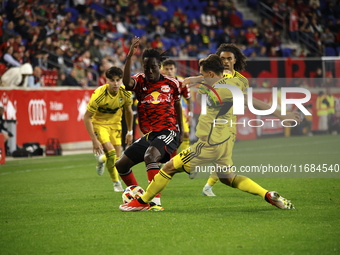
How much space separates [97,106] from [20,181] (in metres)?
2.90

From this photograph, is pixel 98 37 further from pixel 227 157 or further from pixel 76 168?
pixel 227 157

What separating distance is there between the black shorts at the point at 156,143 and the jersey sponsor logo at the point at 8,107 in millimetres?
9594

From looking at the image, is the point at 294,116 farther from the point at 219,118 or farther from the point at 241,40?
the point at 241,40

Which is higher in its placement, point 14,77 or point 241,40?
point 241,40

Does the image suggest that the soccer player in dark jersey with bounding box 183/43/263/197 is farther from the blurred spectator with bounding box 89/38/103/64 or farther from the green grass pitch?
the blurred spectator with bounding box 89/38/103/64

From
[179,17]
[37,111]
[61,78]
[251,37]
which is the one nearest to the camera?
[37,111]

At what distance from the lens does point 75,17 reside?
77.6ft

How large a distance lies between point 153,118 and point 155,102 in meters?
0.21

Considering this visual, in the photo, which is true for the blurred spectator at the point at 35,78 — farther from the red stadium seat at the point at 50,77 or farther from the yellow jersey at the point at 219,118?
the yellow jersey at the point at 219,118

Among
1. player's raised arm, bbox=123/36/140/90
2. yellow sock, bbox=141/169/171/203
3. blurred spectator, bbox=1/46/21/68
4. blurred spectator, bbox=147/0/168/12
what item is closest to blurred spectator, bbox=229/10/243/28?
blurred spectator, bbox=147/0/168/12

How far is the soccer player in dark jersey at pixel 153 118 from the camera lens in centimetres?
789

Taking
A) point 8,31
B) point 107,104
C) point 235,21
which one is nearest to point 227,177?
point 107,104

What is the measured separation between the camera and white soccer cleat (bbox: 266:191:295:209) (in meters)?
7.56

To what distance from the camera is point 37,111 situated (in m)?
18.0
